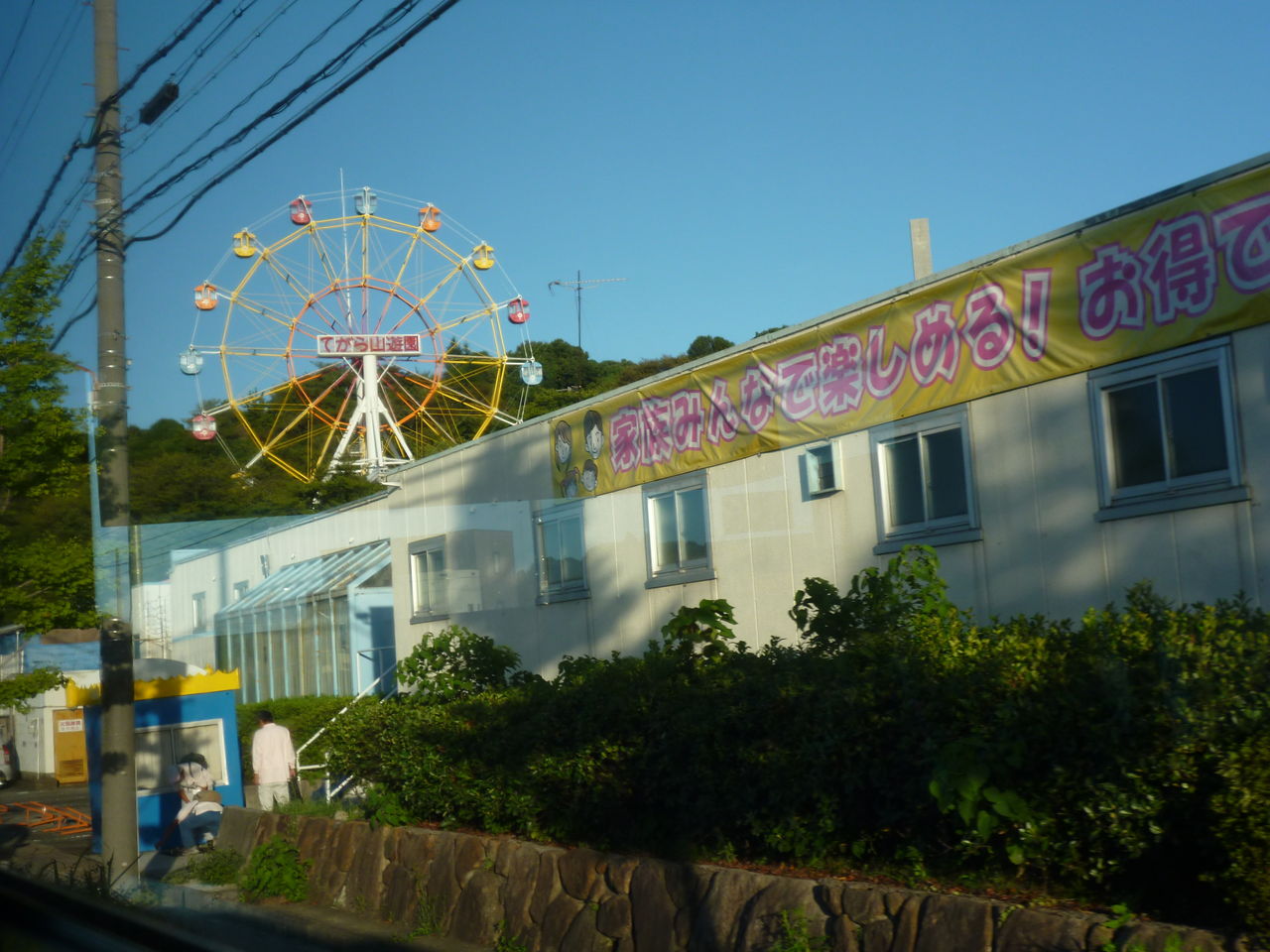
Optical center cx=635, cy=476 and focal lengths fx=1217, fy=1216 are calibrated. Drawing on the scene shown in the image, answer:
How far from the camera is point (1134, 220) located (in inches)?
308

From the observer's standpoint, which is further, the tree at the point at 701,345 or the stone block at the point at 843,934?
the tree at the point at 701,345

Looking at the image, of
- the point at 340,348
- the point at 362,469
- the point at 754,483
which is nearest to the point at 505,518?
the point at 754,483

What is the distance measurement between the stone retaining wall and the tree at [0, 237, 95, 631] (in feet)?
10.5

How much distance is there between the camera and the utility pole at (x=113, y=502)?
982 centimetres

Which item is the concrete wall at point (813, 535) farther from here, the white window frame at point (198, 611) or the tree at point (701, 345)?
the tree at point (701, 345)

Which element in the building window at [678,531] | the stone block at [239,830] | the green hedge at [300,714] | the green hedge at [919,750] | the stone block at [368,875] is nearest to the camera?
the green hedge at [919,750]

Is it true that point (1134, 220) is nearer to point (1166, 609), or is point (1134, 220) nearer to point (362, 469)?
point (1166, 609)

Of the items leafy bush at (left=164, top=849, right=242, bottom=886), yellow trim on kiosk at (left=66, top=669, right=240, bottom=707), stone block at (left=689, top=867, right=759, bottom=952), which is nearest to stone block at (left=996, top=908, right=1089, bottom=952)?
stone block at (left=689, top=867, right=759, bottom=952)

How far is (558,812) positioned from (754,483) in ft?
12.8

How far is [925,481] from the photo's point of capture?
369 inches

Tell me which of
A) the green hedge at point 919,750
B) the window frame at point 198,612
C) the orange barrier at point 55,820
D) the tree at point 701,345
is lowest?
the orange barrier at point 55,820

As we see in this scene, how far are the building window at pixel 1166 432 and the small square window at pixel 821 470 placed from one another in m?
2.43

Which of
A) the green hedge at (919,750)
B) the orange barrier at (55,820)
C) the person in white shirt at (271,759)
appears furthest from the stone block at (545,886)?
the orange barrier at (55,820)

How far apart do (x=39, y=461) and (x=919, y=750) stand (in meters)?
9.54
